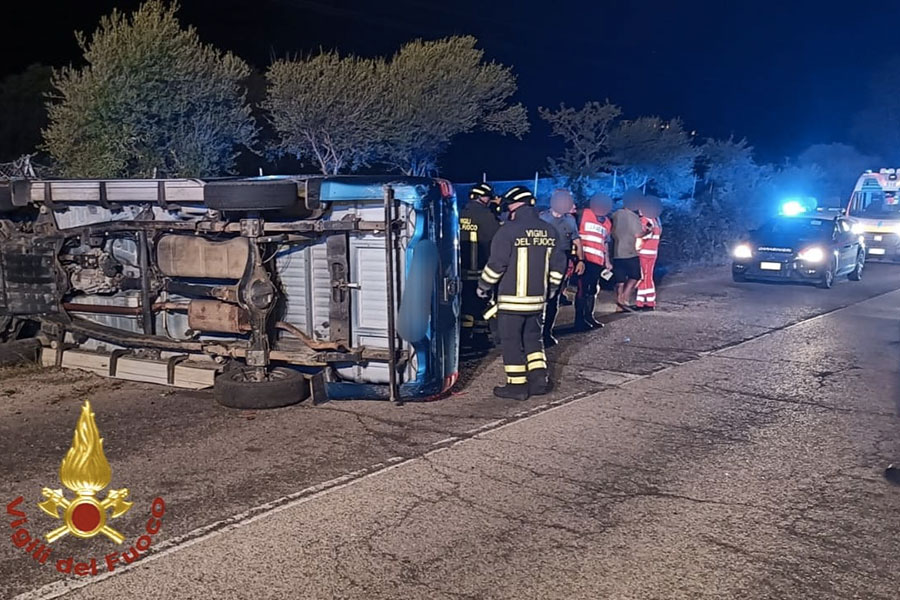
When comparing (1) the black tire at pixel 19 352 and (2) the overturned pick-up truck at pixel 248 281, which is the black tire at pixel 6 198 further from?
(1) the black tire at pixel 19 352

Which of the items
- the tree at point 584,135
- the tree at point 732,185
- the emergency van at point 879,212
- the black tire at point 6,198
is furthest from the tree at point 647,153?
the black tire at point 6,198

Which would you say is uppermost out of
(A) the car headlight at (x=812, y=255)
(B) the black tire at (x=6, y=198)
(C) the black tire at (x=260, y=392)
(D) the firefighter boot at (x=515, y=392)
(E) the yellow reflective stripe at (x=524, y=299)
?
(B) the black tire at (x=6, y=198)

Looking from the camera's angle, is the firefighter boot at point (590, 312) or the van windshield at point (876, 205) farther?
A: the van windshield at point (876, 205)

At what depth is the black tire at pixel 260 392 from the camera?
6.85 metres

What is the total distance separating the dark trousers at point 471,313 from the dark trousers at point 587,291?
177cm

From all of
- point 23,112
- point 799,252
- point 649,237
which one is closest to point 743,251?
point 799,252

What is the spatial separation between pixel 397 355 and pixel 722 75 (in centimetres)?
5565

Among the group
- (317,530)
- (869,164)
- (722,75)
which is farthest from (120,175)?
(722,75)

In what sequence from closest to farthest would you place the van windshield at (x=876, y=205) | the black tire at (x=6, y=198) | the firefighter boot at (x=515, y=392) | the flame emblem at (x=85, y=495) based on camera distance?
the flame emblem at (x=85, y=495)
the firefighter boot at (x=515, y=392)
the black tire at (x=6, y=198)
the van windshield at (x=876, y=205)

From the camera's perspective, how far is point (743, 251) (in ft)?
54.1

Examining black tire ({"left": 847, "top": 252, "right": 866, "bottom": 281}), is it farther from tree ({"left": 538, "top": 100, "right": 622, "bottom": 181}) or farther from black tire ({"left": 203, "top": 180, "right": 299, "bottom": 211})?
black tire ({"left": 203, "top": 180, "right": 299, "bottom": 211})

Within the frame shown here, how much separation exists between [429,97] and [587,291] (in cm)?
1205

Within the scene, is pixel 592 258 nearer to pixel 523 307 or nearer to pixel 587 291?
pixel 587 291

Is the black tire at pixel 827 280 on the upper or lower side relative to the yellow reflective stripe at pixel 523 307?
lower
